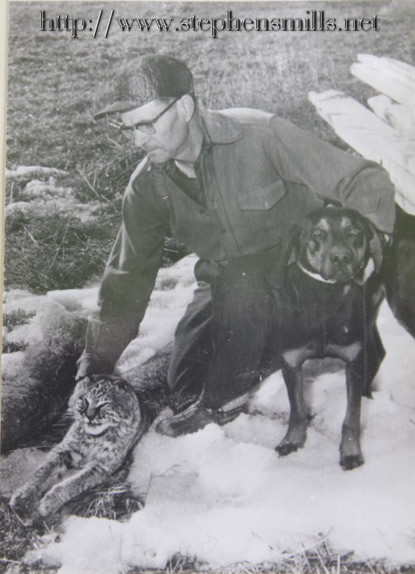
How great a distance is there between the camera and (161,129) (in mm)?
3070

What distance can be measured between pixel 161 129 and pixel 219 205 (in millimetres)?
412

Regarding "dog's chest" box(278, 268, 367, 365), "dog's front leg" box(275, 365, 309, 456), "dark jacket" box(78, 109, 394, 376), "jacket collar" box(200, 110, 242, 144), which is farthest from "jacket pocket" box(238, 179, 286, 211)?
"dog's front leg" box(275, 365, 309, 456)

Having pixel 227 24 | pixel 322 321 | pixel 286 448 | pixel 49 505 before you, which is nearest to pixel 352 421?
pixel 286 448

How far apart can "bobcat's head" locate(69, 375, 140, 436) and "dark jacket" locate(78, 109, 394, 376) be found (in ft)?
0.24

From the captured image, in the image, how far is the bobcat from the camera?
294cm

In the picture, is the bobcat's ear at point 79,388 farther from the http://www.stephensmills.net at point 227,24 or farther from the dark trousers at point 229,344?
the http://www.stephensmills.net at point 227,24

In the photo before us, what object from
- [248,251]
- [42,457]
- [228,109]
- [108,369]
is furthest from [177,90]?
[42,457]

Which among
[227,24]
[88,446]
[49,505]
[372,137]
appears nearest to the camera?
[49,505]

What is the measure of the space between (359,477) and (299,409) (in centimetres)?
37

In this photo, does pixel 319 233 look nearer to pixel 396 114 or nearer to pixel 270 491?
pixel 396 114

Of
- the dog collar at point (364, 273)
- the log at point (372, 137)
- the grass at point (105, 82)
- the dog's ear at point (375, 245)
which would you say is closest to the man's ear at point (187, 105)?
the grass at point (105, 82)

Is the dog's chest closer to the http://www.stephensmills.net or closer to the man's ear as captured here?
the man's ear

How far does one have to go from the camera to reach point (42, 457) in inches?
119

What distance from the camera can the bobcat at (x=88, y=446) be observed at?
9.63ft
